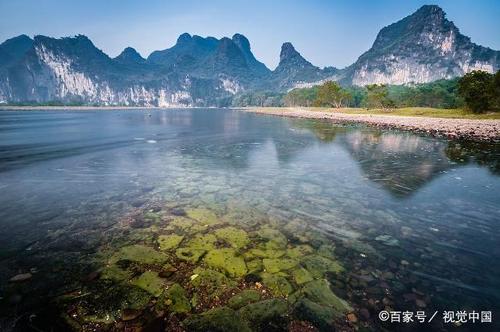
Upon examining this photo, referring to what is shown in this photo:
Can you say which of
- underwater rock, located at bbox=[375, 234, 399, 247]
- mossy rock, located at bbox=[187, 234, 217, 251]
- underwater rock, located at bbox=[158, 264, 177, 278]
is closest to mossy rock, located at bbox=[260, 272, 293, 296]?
mossy rock, located at bbox=[187, 234, 217, 251]

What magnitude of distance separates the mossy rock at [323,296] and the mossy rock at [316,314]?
0.18 metres

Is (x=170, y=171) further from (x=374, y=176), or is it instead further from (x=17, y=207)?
(x=374, y=176)

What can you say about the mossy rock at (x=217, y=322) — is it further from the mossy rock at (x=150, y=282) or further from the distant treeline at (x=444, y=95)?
the distant treeline at (x=444, y=95)

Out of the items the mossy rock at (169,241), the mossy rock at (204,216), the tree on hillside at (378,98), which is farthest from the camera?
the tree on hillside at (378,98)

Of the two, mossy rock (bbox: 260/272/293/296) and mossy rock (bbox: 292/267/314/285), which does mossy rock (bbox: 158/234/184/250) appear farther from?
mossy rock (bbox: 292/267/314/285)

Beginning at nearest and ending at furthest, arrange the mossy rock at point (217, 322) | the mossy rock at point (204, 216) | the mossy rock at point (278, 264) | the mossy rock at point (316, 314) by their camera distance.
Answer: the mossy rock at point (217, 322)
the mossy rock at point (316, 314)
the mossy rock at point (278, 264)
the mossy rock at point (204, 216)

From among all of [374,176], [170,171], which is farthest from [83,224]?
[374,176]

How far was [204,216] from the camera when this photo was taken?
12852 millimetres

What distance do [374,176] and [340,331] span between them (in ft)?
52.5

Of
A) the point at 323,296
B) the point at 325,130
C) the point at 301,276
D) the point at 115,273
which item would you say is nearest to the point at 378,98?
the point at 325,130

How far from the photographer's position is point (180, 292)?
7.57 meters

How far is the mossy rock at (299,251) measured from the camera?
31.5ft

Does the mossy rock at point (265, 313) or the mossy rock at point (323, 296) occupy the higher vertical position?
the mossy rock at point (323, 296)

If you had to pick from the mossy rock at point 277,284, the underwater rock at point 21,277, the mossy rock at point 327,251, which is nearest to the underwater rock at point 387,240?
the mossy rock at point 327,251
